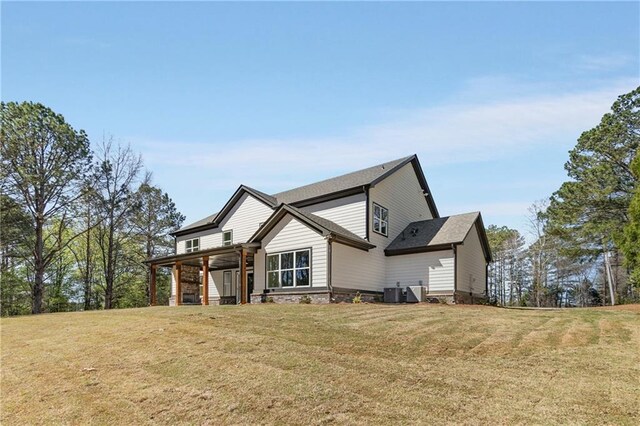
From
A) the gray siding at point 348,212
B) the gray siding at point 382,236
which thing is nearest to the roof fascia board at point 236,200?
the gray siding at point 348,212

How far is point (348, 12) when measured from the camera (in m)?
11.8

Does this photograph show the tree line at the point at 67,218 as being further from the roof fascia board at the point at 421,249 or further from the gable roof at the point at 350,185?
the roof fascia board at the point at 421,249

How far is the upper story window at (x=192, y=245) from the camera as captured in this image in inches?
1139

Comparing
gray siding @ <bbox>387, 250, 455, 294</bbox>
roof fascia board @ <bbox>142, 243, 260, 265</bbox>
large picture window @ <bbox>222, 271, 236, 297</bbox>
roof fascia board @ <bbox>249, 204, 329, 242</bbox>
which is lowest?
large picture window @ <bbox>222, 271, 236, 297</bbox>

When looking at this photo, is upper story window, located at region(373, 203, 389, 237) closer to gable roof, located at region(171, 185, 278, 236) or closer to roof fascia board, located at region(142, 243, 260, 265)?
roof fascia board, located at region(142, 243, 260, 265)

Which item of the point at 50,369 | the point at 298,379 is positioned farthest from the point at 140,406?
the point at 50,369

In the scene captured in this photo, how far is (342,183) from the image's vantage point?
22656 millimetres

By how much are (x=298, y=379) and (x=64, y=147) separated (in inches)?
1112

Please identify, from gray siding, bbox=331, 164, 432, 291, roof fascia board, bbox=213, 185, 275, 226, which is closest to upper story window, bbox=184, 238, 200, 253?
roof fascia board, bbox=213, 185, 275, 226

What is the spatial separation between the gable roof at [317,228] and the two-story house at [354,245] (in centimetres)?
5

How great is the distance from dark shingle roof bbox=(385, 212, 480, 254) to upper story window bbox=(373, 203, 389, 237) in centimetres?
92

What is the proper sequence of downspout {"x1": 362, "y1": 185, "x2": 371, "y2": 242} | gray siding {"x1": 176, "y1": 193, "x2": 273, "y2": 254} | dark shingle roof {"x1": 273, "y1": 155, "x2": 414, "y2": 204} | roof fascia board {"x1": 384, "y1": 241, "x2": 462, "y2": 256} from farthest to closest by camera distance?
gray siding {"x1": 176, "y1": 193, "x2": 273, "y2": 254} < dark shingle roof {"x1": 273, "y1": 155, "x2": 414, "y2": 204} < downspout {"x1": 362, "y1": 185, "x2": 371, "y2": 242} < roof fascia board {"x1": 384, "y1": 241, "x2": 462, "y2": 256}

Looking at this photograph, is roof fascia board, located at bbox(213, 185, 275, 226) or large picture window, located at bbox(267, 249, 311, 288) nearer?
large picture window, located at bbox(267, 249, 311, 288)

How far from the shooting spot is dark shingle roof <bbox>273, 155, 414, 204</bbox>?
21.3m
